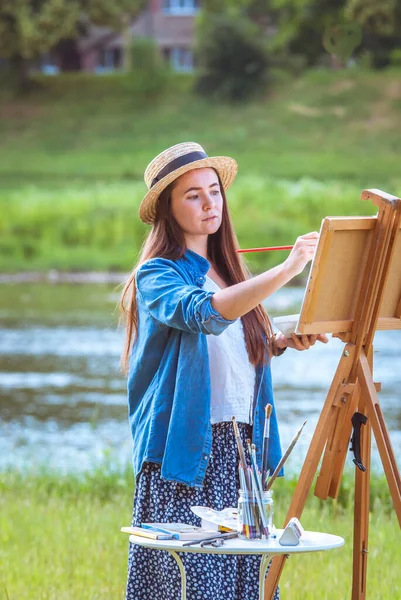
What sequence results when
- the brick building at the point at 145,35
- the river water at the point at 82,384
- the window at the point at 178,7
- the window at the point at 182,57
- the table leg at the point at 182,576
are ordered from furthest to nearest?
the window at the point at 182,57 < the window at the point at 178,7 < the brick building at the point at 145,35 < the river water at the point at 82,384 < the table leg at the point at 182,576

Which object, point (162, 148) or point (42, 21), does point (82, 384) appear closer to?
point (162, 148)

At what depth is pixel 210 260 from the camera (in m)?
3.43

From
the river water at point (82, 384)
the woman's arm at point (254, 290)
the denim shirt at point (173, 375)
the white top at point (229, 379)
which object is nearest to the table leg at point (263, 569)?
the denim shirt at point (173, 375)

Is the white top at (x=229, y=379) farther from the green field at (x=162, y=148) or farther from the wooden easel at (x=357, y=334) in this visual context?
the green field at (x=162, y=148)

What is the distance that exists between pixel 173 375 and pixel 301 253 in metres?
0.45

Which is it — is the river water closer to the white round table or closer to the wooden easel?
the wooden easel

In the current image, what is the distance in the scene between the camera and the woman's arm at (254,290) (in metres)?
Answer: 2.97

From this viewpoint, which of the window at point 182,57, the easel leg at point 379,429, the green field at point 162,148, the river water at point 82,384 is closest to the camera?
the easel leg at point 379,429

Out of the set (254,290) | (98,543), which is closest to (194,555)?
(254,290)

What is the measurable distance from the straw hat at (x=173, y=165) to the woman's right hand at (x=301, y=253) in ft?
1.14

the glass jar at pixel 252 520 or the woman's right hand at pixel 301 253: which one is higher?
the woman's right hand at pixel 301 253

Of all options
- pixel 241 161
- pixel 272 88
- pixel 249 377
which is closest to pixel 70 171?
pixel 241 161

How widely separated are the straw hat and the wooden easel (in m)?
0.39

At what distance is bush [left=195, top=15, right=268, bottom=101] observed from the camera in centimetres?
2869
